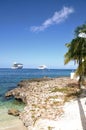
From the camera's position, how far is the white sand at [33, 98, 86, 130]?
15.1 meters

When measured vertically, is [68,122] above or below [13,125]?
above

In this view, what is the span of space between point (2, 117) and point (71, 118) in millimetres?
7649

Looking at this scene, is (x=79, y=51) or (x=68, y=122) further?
(x=79, y=51)

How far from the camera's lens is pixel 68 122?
16.1 metres

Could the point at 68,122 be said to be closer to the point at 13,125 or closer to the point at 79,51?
the point at 13,125

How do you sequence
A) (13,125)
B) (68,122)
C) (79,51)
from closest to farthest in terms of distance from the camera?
(68,122) < (13,125) < (79,51)

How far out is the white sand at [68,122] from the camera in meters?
15.1

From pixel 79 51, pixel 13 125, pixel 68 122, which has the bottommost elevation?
pixel 13 125

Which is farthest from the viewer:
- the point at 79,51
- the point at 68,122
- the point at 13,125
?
the point at 79,51

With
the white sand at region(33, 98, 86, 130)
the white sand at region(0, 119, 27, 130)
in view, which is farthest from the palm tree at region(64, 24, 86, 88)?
the white sand at region(0, 119, 27, 130)

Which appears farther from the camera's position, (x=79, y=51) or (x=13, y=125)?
(x=79, y=51)

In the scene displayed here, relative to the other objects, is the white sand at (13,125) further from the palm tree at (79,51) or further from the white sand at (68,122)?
the palm tree at (79,51)

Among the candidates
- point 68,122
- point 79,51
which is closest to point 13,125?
point 68,122

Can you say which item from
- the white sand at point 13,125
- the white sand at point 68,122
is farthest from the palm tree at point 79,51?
the white sand at point 13,125
